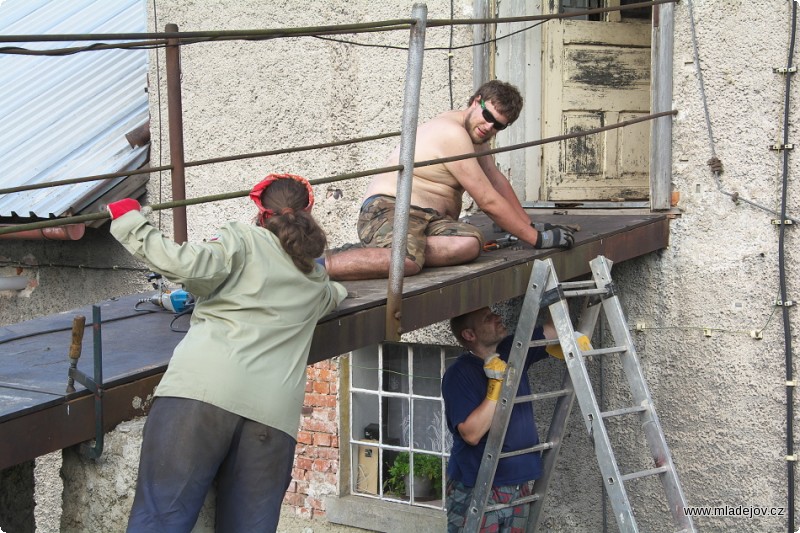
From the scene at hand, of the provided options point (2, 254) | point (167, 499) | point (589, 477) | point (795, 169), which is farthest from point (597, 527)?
point (2, 254)

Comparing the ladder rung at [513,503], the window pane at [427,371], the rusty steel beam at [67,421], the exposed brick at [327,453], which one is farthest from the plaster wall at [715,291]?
the rusty steel beam at [67,421]

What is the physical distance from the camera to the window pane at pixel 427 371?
6.31 meters

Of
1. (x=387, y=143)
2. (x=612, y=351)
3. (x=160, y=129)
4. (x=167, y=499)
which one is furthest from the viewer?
(x=160, y=129)

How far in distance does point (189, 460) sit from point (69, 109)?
22.3 feet

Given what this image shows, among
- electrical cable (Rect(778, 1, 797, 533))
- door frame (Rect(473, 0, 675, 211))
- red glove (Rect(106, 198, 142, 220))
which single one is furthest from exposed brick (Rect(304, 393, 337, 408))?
red glove (Rect(106, 198, 142, 220))

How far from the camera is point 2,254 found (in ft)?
27.7

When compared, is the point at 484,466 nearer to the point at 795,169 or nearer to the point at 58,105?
the point at 795,169

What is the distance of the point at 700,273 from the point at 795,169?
2.29ft

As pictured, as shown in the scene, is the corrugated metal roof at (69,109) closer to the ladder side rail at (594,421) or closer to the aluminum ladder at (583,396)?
the aluminum ladder at (583,396)

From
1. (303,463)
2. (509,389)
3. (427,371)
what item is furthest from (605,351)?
(303,463)

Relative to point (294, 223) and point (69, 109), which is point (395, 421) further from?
point (69, 109)

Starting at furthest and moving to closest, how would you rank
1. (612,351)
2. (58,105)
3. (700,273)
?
(58,105) < (700,273) < (612,351)

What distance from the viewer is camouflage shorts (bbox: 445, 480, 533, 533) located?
4570mm

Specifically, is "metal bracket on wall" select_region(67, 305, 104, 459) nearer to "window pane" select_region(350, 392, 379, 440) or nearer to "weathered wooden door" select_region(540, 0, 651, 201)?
"window pane" select_region(350, 392, 379, 440)
